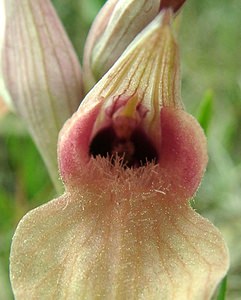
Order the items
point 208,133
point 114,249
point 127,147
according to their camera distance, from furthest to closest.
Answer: point 208,133 → point 127,147 → point 114,249

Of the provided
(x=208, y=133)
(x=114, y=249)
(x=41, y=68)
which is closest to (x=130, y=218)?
(x=114, y=249)

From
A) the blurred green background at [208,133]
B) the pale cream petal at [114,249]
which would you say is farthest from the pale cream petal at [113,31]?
the blurred green background at [208,133]

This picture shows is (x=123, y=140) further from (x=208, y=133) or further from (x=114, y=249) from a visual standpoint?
(x=208, y=133)

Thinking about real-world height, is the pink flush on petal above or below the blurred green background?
above

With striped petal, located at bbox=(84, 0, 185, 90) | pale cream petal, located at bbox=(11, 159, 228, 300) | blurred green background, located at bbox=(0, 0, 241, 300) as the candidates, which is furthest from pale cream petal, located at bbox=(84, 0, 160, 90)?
blurred green background, located at bbox=(0, 0, 241, 300)

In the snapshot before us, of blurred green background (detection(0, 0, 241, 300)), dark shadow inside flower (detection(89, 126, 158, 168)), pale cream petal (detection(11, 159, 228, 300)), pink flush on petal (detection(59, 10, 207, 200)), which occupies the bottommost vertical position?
blurred green background (detection(0, 0, 241, 300))

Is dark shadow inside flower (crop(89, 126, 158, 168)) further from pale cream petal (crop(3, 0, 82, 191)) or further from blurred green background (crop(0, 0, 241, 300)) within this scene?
blurred green background (crop(0, 0, 241, 300))

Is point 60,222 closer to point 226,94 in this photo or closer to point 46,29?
point 46,29
